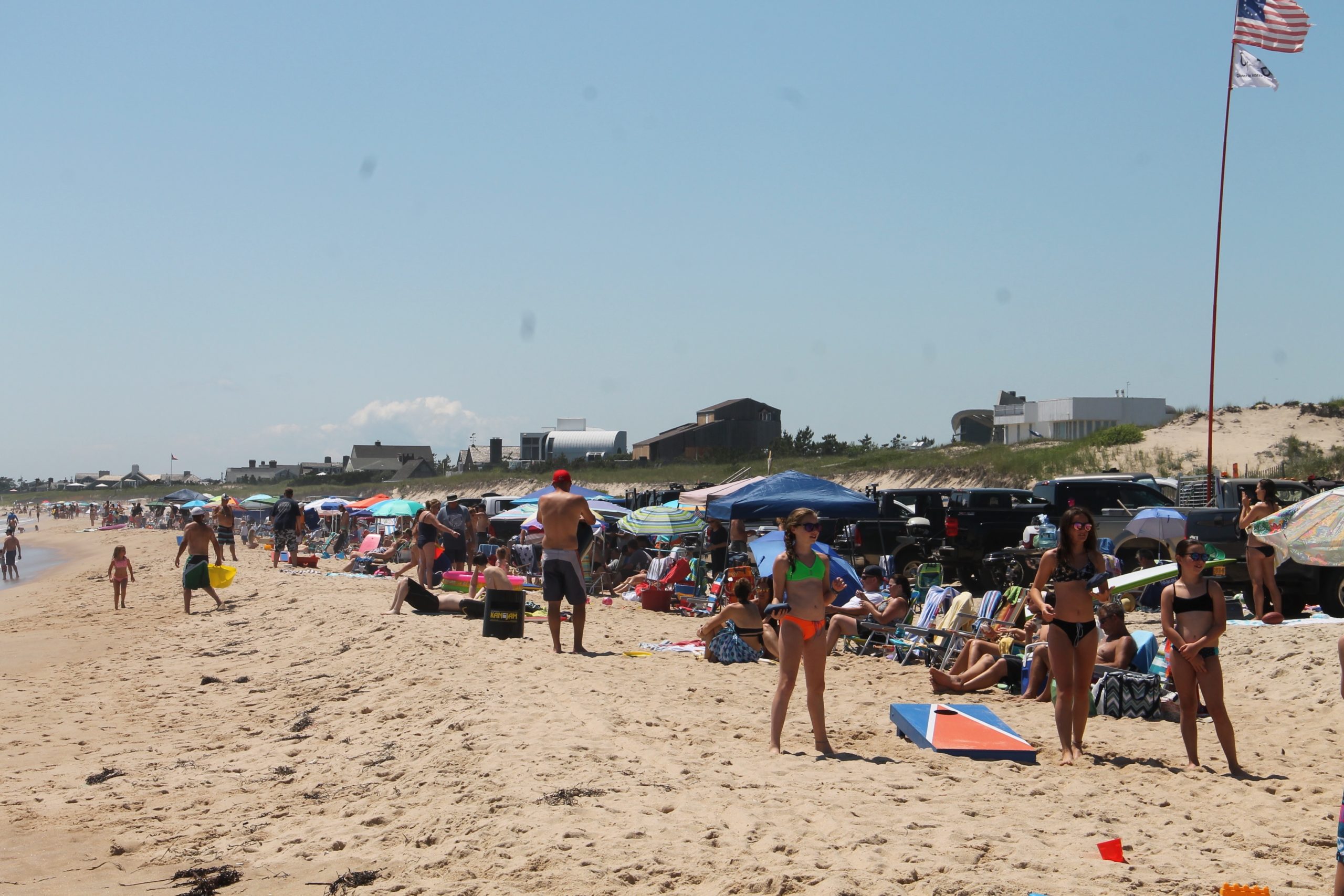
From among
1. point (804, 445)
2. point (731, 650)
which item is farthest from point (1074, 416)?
point (731, 650)

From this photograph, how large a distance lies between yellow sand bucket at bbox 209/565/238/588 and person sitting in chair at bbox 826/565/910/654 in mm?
9827

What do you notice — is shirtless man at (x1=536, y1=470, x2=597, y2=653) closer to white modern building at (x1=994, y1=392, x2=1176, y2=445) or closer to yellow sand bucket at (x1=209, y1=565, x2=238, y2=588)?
yellow sand bucket at (x1=209, y1=565, x2=238, y2=588)

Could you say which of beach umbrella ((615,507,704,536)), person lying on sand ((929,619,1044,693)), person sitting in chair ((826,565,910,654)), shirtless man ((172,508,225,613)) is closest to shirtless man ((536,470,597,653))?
person sitting in chair ((826,565,910,654))

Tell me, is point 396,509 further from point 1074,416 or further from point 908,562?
point 1074,416

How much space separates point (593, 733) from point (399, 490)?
6047cm

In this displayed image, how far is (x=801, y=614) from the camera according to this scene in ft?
19.7

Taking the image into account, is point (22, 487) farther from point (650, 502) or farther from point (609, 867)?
point (609, 867)

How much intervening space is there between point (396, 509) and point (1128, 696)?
18388 millimetres

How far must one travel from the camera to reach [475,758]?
19.3ft

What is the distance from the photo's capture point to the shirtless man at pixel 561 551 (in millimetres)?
9203

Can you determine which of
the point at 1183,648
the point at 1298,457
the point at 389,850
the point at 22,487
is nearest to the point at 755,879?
the point at 389,850

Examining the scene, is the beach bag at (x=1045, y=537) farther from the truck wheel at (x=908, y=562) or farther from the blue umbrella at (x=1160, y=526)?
the truck wheel at (x=908, y=562)

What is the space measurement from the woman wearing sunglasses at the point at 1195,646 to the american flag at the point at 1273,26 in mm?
14846

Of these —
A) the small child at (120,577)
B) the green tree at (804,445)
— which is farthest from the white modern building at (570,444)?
the small child at (120,577)
